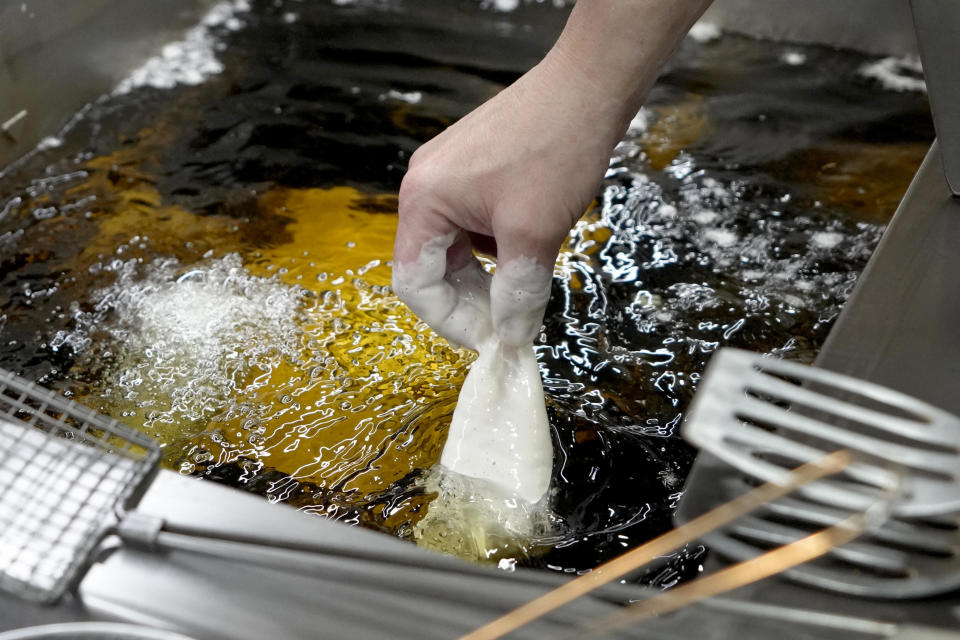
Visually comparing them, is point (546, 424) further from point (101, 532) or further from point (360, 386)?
point (101, 532)

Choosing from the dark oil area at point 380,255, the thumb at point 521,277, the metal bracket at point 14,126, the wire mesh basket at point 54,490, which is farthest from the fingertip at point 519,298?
the metal bracket at point 14,126

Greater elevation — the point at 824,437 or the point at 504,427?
the point at 824,437

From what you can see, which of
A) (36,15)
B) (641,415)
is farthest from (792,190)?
(36,15)

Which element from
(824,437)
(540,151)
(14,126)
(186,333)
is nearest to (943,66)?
(540,151)

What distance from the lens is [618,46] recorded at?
0.79 metres

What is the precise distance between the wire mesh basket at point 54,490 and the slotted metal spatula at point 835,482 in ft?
1.26

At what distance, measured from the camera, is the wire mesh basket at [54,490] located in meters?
0.55

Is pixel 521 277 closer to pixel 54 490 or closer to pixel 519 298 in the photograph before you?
pixel 519 298

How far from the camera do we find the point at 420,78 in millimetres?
1909

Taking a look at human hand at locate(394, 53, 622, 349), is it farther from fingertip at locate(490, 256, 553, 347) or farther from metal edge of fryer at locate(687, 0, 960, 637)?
metal edge of fryer at locate(687, 0, 960, 637)

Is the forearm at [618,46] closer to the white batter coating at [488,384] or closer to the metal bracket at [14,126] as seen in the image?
the white batter coating at [488,384]

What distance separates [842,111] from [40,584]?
177cm

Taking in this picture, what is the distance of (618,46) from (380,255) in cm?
74

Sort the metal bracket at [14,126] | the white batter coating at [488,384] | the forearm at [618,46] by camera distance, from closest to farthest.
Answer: the forearm at [618,46], the white batter coating at [488,384], the metal bracket at [14,126]
